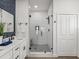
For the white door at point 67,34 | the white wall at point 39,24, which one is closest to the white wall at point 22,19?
the white door at point 67,34

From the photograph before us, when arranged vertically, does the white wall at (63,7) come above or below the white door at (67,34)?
above

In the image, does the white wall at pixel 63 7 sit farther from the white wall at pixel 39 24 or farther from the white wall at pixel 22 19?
the white wall at pixel 39 24

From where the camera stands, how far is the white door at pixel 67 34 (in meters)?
4.51

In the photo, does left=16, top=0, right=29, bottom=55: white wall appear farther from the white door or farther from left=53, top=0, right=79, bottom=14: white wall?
the white door

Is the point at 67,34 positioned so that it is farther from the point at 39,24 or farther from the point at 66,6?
the point at 39,24

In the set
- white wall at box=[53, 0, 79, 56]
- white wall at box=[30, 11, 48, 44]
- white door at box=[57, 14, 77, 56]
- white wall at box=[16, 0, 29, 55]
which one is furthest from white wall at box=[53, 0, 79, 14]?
white wall at box=[30, 11, 48, 44]

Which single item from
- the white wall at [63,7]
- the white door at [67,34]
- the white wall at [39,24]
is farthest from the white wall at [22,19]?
the white wall at [39,24]

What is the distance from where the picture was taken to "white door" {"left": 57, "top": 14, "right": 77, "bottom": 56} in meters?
4.51

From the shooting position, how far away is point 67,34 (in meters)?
4.53

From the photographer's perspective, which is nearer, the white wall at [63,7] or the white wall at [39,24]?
the white wall at [63,7]

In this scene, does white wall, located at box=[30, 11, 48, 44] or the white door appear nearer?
the white door

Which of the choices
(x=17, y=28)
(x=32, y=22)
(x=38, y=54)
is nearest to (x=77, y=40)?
(x=38, y=54)

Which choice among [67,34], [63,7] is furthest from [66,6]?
[67,34]

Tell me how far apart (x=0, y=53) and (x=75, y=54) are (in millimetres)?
3846
